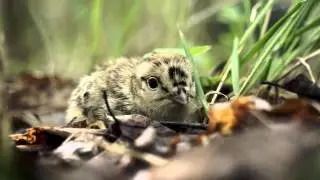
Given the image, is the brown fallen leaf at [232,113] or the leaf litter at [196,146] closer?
the leaf litter at [196,146]

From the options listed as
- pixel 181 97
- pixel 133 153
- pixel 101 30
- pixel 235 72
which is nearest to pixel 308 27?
pixel 235 72

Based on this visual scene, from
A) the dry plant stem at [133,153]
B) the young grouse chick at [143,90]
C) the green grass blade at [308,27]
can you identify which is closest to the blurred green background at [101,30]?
the young grouse chick at [143,90]

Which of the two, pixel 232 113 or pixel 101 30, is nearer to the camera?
pixel 232 113

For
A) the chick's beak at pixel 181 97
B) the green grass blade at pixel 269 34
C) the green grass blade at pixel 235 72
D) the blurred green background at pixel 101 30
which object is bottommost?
the chick's beak at pixel 181 97

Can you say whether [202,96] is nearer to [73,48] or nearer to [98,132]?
[98,132]

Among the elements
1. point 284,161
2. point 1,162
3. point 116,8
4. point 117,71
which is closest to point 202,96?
point 117,71

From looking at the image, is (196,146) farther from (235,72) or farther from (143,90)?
(143,90)

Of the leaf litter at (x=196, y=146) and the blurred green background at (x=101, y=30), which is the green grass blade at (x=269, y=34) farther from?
the blurred green background at (x=101, y=30)

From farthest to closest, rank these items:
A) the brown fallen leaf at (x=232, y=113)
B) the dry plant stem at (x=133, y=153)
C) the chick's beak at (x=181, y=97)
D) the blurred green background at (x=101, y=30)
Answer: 1. the blurred green background at (x=101, y=30)
2. the chick's beak at (x=181, y=97)
3. the brown fallen leaf at (x=232, y=113)
4. the dry plant stem at (x=133, y=153)
